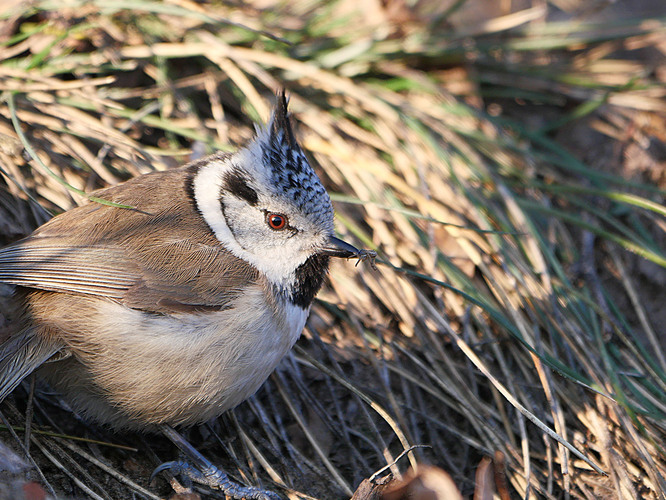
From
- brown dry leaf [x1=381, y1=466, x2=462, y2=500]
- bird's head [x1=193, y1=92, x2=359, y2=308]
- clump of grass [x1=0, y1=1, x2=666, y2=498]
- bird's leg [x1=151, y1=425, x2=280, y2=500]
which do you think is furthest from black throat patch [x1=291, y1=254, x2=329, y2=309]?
brown dry leaf [x1=381, y1=466, x2=462, y2=500]

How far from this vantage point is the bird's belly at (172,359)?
2.50 meters

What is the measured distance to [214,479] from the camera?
2.62m

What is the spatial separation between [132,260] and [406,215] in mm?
→ 1524

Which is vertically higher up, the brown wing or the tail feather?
the brown wing

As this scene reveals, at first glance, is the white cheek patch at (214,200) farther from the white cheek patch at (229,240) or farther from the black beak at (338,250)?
the black beak at (338,250)

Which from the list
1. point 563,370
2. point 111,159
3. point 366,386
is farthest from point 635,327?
point 111,159

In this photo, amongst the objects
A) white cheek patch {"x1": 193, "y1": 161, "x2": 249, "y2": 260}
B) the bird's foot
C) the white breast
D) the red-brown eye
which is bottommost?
the bird's foot

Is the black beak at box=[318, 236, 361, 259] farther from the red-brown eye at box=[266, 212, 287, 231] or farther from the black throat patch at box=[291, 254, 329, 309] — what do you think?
the red-brown eye at box=[266, 212, 287, 231]

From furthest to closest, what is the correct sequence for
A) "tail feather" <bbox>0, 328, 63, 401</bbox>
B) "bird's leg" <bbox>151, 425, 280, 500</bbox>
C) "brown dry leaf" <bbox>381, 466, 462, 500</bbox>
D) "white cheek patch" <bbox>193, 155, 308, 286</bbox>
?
"white cheek patch" <bbox>193, 155, 308, 286</bbox> → "bird's leg" <bbox>151, 425, 280, 500</bbox> → "tail feather" <bbox>0, 328, 63, 401</bbox> → "brown dry leaf" <bbox>381, 466, 462, 500</bbox>

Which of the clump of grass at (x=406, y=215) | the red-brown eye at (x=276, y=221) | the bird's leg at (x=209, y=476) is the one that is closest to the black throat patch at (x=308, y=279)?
the red-brown eye at (x=276, y=221)

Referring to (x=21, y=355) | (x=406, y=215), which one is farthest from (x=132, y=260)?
(x=406, y=215)

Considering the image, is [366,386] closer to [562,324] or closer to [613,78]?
[562,324]

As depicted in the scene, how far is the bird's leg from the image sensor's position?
258 cm

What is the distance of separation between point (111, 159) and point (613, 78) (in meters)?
3.58
